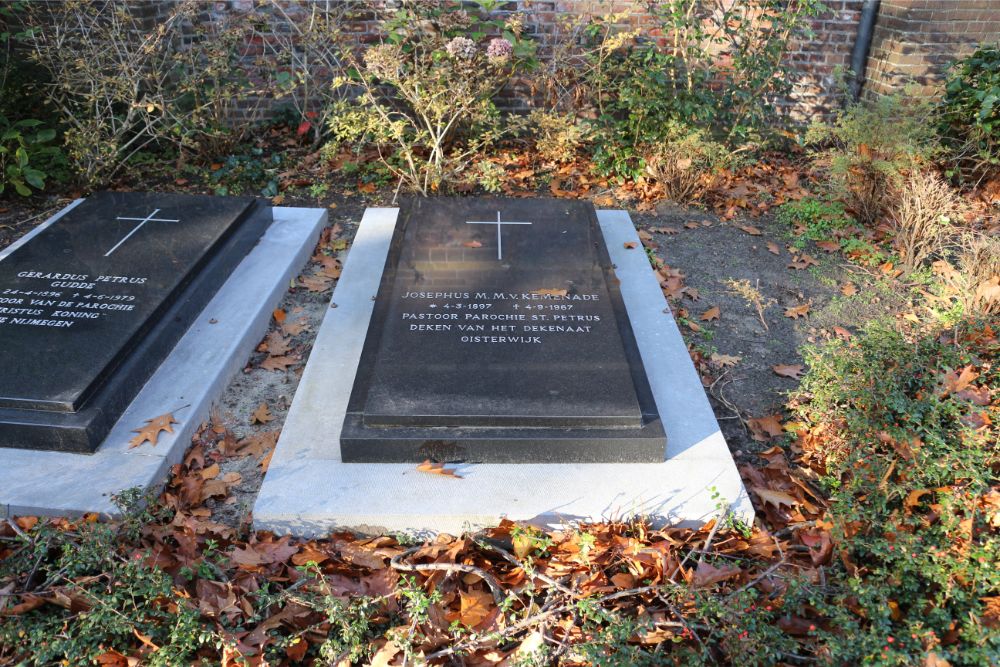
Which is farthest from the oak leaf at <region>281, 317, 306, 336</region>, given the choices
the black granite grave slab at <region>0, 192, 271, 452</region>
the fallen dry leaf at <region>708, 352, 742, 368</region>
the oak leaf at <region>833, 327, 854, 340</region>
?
the oak leaf at <region>833, 327, 854, 340</region>

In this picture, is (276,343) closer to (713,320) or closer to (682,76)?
(713,320)

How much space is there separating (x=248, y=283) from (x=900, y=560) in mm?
3325

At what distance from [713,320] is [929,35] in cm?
387

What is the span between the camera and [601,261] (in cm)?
400

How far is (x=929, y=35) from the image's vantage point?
6094 mm

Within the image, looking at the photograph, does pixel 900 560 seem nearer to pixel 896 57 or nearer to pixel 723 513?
pixel 723 513

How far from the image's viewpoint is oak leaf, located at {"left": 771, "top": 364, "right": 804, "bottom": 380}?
3.64m

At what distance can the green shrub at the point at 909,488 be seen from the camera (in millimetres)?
2098

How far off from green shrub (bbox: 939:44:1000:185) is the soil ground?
5.32 feet

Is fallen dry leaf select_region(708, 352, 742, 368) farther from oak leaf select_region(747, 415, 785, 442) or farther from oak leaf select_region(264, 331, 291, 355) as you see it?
oak leaf select_region(264, 331, 291, 355)

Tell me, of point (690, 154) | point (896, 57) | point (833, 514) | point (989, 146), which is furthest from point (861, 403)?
point (896, 57)

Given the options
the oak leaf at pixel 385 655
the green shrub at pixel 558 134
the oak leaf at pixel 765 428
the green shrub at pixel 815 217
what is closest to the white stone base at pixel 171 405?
the oak leaf at pixel 385 655

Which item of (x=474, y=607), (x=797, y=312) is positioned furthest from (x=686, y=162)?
(x=474, y=607)

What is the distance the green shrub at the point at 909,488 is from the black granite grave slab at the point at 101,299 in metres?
2.76
